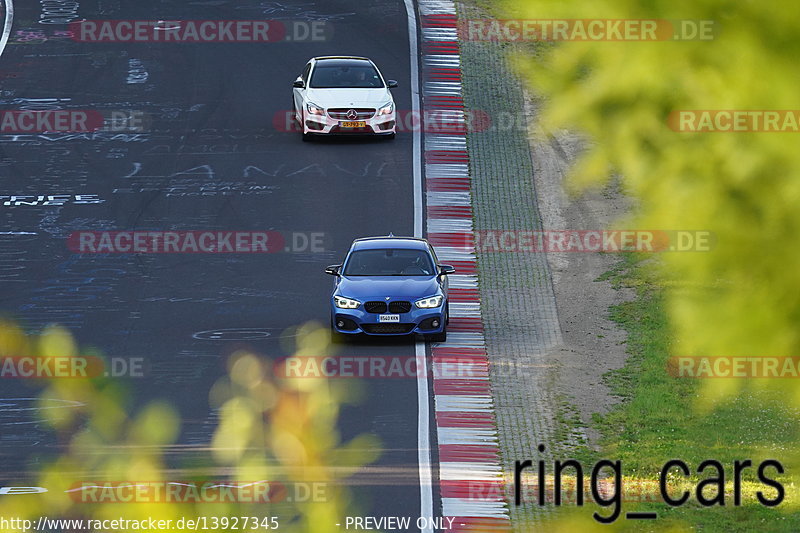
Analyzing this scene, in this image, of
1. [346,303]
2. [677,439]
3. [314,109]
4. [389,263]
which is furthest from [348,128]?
[677,439]

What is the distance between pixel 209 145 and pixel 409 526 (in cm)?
2088

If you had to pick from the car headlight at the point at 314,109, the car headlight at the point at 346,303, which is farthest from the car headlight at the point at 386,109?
the car headlight at the point at 346,303

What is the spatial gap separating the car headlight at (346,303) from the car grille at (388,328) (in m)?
0.35

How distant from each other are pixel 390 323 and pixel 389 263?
4.87ft

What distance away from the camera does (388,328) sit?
21.2 meters

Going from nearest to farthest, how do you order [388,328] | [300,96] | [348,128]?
[388,328] < [348,128] < [300,96]

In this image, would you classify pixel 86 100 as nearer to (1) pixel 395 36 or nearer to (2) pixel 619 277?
(1) pixel 395 36

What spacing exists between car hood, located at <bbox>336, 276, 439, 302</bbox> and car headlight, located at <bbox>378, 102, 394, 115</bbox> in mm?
10791

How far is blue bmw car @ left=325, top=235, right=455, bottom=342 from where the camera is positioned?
834 inches

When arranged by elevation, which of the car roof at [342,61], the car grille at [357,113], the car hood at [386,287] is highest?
the car roof at [342,61]

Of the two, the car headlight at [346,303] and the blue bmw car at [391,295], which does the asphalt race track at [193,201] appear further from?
the car headlight at [346,303]

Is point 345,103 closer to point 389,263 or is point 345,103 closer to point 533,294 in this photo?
point 533,294

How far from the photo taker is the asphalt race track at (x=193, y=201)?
1902cm

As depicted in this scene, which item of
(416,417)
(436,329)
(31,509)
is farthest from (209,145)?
(31,509)
